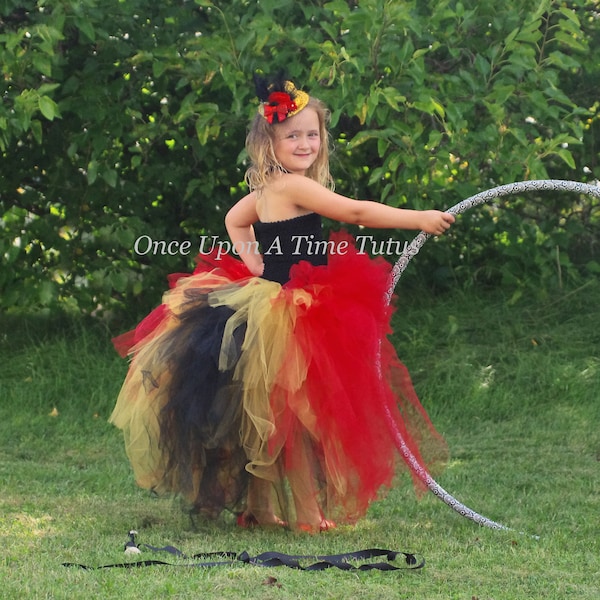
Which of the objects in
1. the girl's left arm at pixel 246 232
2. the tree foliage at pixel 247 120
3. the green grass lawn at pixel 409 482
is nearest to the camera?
the green grass lawn at pixel 409 482

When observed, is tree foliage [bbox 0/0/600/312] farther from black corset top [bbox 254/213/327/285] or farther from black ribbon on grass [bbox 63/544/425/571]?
black ribbon on grass [bbox 63/544/425/571]

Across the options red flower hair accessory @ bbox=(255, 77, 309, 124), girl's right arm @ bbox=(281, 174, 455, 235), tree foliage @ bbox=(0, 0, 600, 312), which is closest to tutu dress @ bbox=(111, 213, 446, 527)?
girl's right arm @ bbox=(281, 174, 455, 235)

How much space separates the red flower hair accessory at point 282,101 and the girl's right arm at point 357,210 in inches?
8.9

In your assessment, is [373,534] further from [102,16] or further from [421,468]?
[102,16]

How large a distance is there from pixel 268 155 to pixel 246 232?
382mm

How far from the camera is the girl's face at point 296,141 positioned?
4.04 meters

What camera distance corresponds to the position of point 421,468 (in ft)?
13.3

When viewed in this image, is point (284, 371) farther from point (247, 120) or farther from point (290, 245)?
point (247, 120)

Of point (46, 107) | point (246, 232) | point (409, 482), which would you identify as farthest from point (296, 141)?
point (409, 482)

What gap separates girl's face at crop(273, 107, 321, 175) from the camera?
404cm

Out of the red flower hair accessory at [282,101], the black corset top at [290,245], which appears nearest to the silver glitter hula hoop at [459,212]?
the black corset top at [290,245]

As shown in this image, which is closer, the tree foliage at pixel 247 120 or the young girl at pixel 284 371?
the young girl at pixel 284 371

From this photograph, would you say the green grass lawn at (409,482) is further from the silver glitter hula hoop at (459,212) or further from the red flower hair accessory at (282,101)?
the red flower hair accessory at (282,101)

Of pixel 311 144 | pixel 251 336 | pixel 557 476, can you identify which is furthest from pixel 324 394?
pixel 557 476
